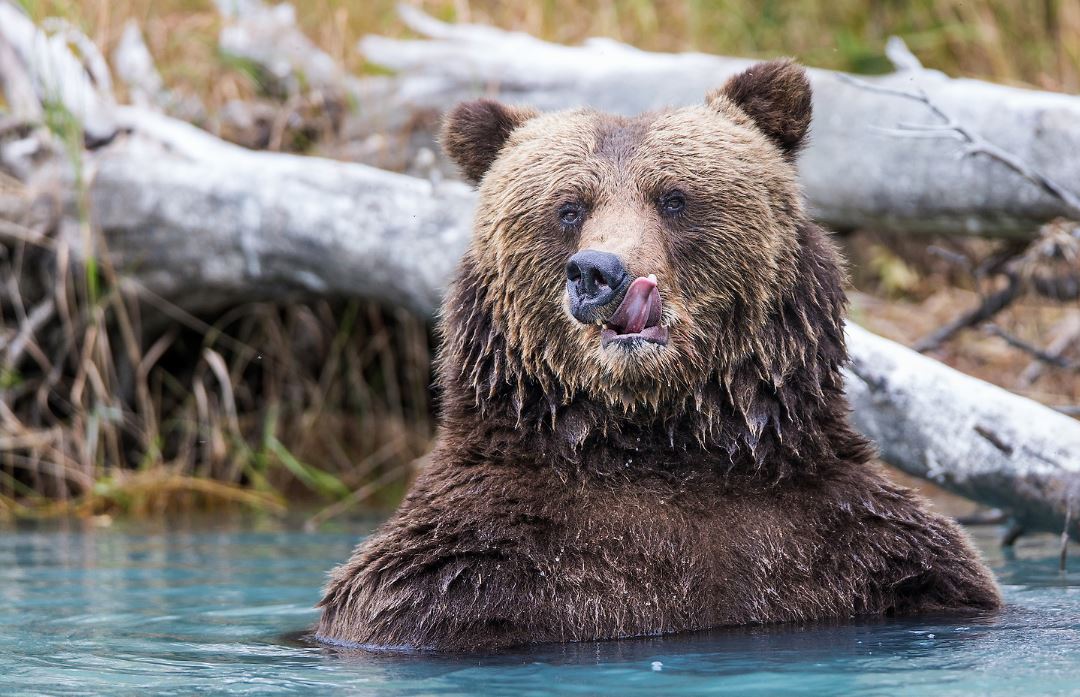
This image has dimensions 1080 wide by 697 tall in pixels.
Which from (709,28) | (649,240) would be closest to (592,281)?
(649,240)

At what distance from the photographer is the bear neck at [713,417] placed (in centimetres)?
419

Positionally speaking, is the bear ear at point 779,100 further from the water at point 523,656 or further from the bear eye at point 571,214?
the water at point 523,656

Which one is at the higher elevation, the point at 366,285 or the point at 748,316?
the point at 366,285

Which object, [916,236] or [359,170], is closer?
[359,170]

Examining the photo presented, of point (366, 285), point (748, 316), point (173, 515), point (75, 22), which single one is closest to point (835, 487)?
point (748, 316)

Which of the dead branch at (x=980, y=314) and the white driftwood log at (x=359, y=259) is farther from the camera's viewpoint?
the dead branch at (x=980, y=314)

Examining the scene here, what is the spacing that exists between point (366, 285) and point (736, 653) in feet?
12.7

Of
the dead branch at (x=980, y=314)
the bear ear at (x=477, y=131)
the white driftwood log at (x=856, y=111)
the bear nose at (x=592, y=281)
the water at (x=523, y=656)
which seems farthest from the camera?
the dead branch at (x=980, y=314)

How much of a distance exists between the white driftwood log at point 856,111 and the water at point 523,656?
1.80m

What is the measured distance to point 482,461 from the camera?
13.8ft

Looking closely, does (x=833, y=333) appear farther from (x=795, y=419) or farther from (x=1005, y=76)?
(x=1005, y=76)

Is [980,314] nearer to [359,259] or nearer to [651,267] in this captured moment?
[359,259]

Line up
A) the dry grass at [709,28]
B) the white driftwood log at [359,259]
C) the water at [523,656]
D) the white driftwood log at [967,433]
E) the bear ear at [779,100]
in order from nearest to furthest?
the water at [523,656], the bear ear at [779,100], the white driftwood log at [967,433], the white driftwood log at [359,259], the dry grass at [709,28]

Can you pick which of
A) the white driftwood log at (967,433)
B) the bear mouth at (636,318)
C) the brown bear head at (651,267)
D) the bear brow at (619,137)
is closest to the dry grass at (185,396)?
the white driftwood log at (967,433)
